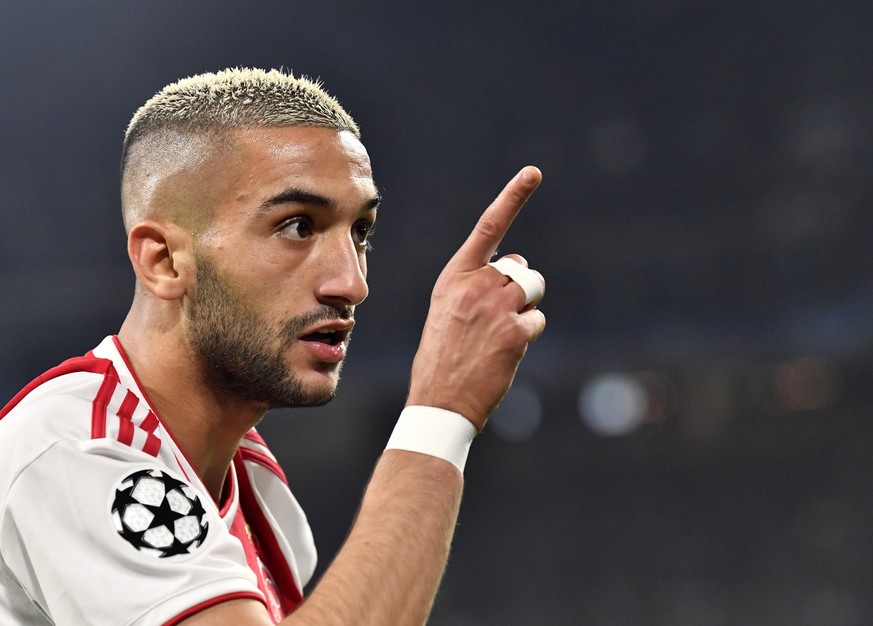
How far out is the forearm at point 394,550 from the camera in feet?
3.32

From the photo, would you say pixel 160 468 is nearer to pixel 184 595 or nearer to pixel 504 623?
pixel 184 595

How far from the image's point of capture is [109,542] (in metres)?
1.03

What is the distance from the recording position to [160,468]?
1.11 meters

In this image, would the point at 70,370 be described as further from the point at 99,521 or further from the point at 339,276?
the point at 339,276

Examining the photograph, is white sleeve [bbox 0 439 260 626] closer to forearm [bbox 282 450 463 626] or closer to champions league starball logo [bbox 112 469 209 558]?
champions league starball logo [bbox 112 469 209 558]

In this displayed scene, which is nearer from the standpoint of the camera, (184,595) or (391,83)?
(184,595)

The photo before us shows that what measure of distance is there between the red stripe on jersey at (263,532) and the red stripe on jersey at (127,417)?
16.6 inches

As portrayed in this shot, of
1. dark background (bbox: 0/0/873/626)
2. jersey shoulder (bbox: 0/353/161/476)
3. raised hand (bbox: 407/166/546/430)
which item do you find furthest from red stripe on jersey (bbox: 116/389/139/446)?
dark background (bbox: 0/0/873/626)

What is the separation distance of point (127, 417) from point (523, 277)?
1.75 ft

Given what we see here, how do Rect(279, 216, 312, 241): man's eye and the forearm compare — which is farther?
Rect(279, 216, 312, 241): man's eye

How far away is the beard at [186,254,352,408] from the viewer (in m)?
1.29

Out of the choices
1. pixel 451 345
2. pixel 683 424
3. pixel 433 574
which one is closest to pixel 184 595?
A: pixel 433 574

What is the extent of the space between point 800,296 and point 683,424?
0.98m

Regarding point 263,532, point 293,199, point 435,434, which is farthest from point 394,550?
point 263,532
